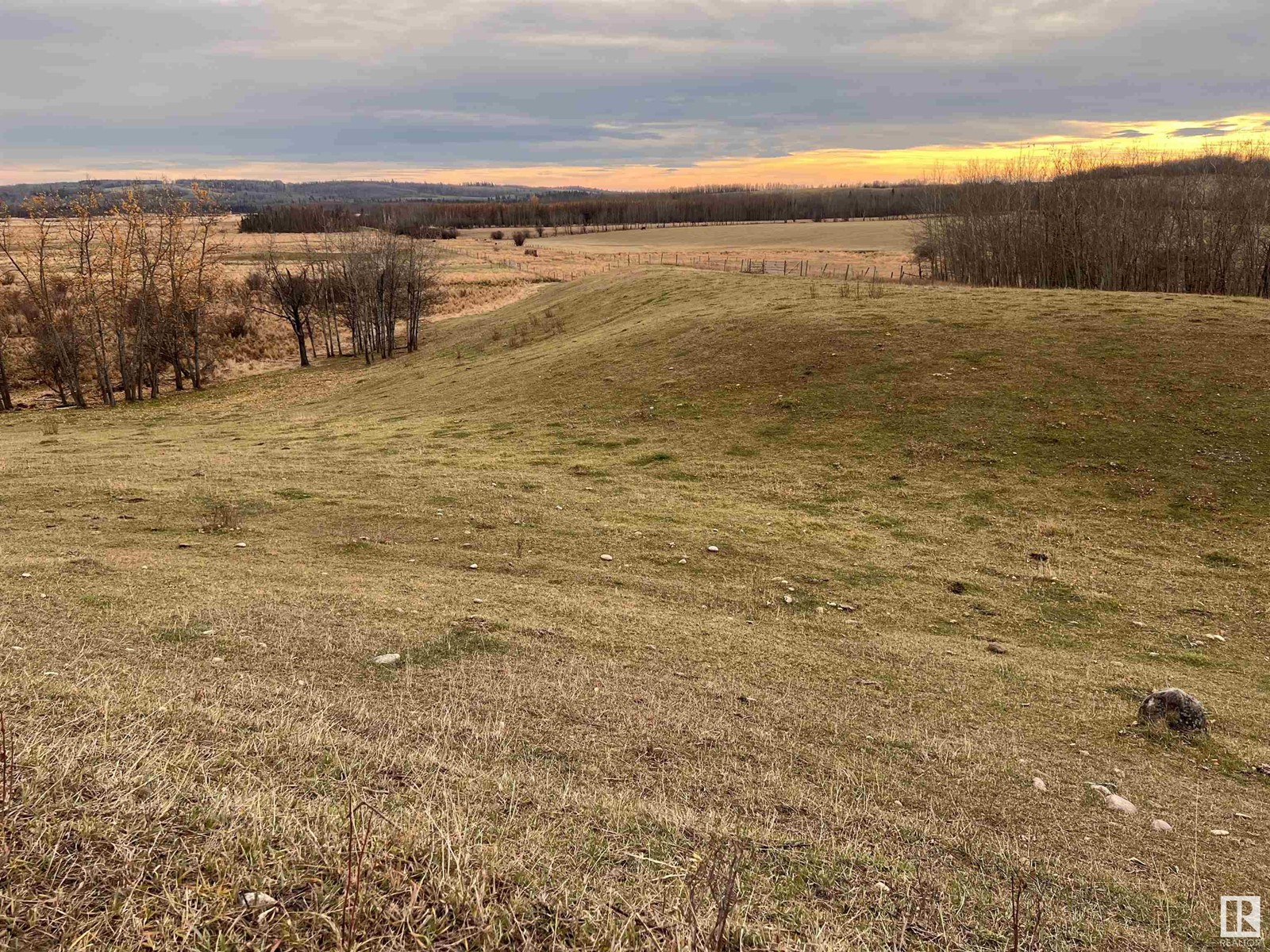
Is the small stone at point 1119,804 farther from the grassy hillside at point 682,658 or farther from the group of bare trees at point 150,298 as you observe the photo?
the group of bare trees at point 150,298

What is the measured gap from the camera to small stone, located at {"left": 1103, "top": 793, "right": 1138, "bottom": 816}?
5848 millimetres

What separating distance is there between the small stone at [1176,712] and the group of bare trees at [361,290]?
44.6 m

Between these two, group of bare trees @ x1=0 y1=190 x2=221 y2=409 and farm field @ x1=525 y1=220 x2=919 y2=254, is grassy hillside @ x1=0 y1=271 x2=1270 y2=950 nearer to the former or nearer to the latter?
group of bare trees @ x1=0 y1=190 x2=221 y2=409

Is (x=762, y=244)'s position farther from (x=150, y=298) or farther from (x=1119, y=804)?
(x=1119, y=804)

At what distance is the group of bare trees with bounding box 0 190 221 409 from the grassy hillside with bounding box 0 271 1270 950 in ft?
65.7

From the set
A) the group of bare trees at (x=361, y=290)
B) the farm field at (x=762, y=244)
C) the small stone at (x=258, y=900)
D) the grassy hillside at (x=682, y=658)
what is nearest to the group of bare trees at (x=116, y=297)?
the group of bare trees at (x=361, y=290)

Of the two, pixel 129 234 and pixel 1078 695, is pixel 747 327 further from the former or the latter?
pixel 129 234

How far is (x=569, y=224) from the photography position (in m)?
190

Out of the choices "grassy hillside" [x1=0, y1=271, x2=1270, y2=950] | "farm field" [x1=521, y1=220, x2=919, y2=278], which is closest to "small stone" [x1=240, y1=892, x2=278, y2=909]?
"grassy hillside" [x1=0, y1=271, x2=1270, y2=950]

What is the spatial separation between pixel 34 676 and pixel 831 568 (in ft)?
32.1

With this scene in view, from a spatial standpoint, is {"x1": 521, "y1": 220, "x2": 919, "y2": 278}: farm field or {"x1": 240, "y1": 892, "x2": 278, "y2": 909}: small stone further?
{"x1": 521, "y1": 220, "x2": 919, "y2": 278}: farm field

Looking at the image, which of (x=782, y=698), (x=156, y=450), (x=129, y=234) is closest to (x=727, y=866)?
(x=782, y=698)

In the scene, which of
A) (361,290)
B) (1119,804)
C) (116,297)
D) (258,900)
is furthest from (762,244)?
(258,900)

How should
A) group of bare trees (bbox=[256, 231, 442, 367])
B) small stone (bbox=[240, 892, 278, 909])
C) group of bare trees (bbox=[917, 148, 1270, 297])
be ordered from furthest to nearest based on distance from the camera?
1. group of bare trees (bbox=[256, 231, 442, 367])
2. group of bare trees (bbox=[917, 148, 1270, 297])
3. small stone (bbox=[240, 892, 278, 909])
